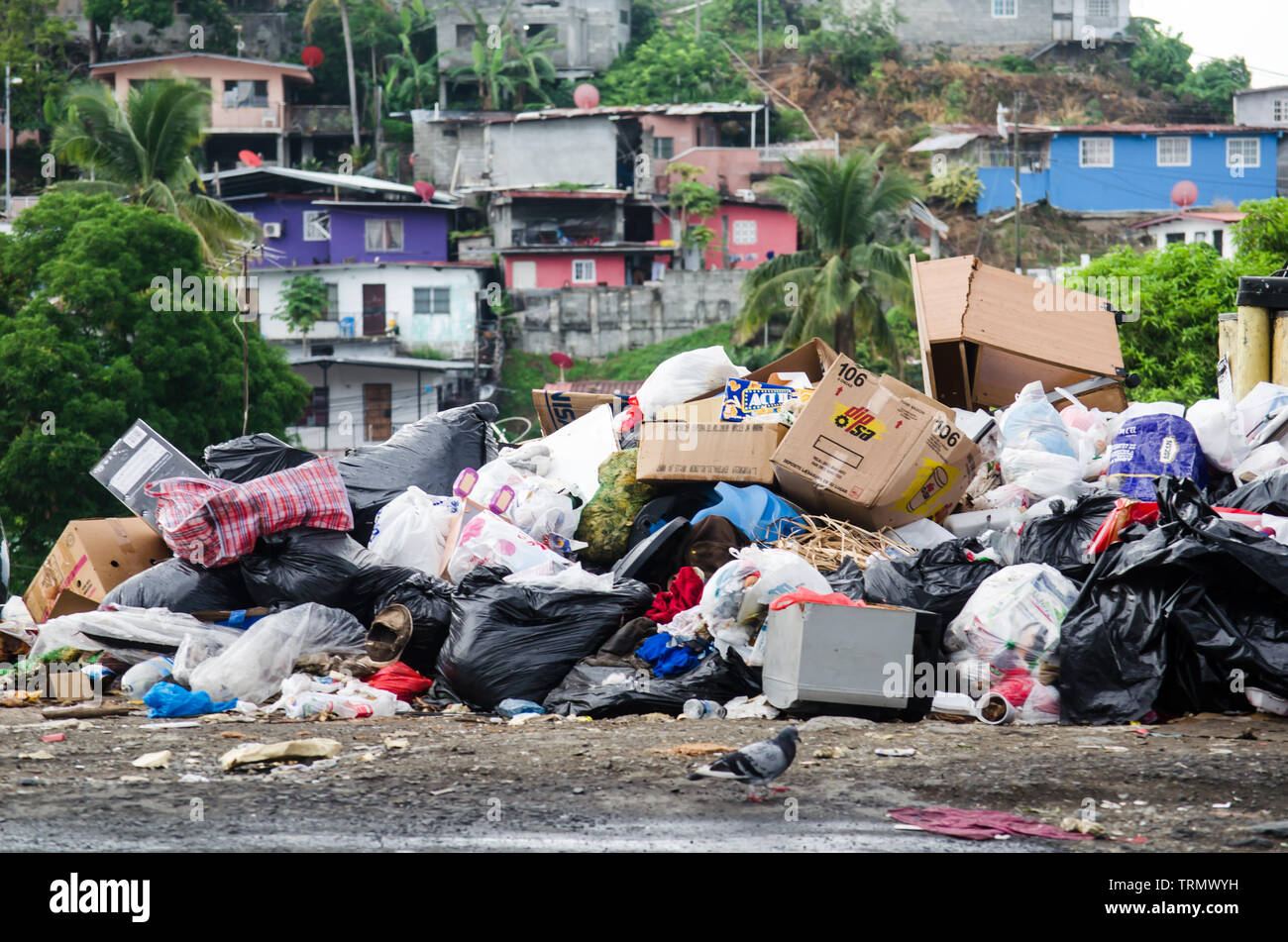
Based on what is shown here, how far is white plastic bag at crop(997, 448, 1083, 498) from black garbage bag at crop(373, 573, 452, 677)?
241 centimetres

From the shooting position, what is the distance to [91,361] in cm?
1554

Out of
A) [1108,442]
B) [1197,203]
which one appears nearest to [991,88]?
[1197,203]

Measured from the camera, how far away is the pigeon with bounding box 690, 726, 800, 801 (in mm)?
2928

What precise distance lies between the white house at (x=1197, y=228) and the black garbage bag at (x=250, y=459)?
2535 cm

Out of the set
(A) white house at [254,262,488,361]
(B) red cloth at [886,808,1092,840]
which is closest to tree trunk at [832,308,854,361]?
(A) white house at [254,262,488,361]

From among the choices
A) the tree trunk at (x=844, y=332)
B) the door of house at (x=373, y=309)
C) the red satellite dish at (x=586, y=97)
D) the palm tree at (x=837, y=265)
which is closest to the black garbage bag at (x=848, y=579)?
the palm tree at (x=837, y=265)

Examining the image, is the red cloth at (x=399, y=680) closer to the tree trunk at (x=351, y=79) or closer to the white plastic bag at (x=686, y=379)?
the white plastic bag at (x=686, y=379)

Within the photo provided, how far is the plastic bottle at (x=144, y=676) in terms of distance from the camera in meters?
4.60

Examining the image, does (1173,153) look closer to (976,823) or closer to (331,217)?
(331,217)

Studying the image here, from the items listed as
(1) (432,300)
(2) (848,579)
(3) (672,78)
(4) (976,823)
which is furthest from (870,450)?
(3) (672,78)

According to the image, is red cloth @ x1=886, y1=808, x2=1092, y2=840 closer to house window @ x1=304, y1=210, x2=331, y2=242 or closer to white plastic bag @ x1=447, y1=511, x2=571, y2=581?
white plastic bag @ x1=447, y1=511, x2=571, y2=581

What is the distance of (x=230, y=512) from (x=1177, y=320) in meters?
14.6
